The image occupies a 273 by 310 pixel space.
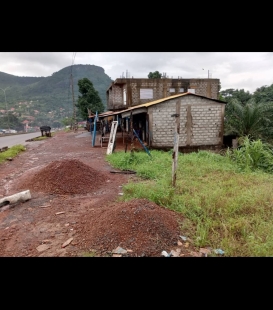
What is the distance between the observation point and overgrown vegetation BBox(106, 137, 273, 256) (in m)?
3.23

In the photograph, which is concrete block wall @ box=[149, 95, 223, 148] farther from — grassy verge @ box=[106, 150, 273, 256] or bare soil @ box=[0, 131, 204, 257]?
bare soil @ box=[0, 131, 204, 257]

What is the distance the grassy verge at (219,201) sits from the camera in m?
3.19

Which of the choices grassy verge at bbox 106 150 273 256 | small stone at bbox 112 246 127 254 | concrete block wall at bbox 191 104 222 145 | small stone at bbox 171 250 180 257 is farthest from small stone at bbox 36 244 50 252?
concrete block wall at bbox 191 104 222 145

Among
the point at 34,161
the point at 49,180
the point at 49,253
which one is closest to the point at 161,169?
the point at 49,180

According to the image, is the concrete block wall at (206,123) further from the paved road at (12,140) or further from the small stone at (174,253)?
the paved road at (12,140)

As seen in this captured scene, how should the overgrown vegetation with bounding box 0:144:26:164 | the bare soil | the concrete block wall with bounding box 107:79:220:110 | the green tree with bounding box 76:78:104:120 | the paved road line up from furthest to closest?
the green tree with bounding box 76:78:104:120 → the concrete block wall with bounding box 107:79:220:110 → the paved road → the overgrown vegetation with bounding box 0:144:26:164 → the bare soil

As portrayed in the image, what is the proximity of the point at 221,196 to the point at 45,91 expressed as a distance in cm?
9064

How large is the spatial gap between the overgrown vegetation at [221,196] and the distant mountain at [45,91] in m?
65.2

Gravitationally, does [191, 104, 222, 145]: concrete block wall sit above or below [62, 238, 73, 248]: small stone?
above

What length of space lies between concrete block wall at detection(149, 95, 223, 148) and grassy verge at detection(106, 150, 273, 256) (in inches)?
151

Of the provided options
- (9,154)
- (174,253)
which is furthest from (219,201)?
(9,154)

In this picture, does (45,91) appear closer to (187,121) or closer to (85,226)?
(187,121)

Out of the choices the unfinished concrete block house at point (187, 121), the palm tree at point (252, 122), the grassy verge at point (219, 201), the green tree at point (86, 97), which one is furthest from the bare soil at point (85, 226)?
the green tree at point (86, 97)

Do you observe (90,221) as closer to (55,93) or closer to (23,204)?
(23,204)
